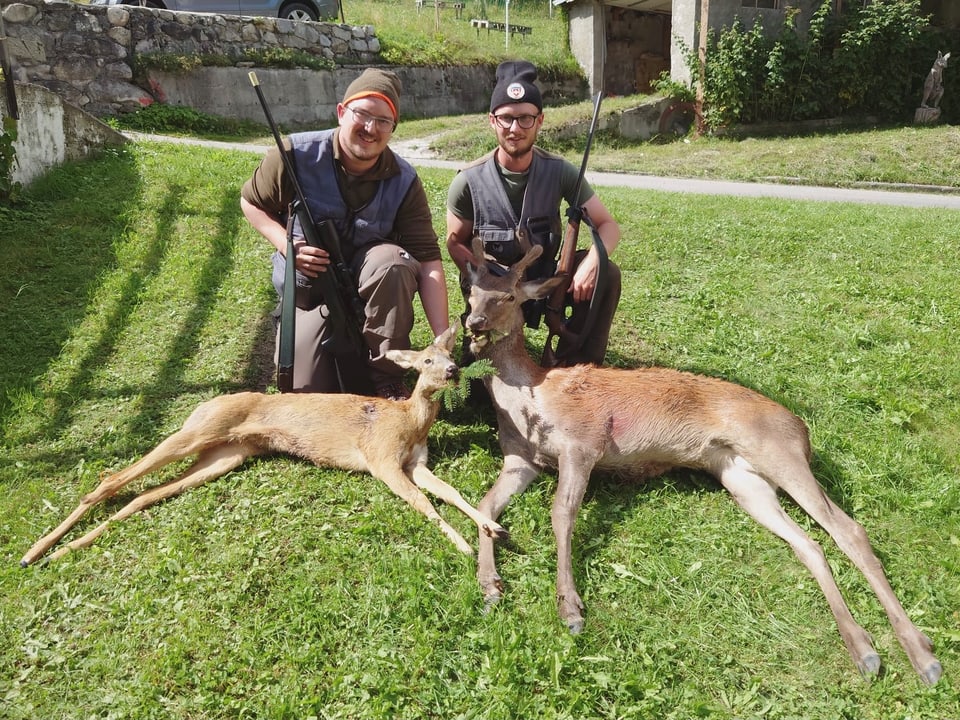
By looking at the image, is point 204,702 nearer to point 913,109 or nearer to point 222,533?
point 222,533

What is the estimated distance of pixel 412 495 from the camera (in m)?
3.76

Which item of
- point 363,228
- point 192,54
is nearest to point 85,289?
point 363,228

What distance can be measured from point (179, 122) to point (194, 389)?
10974 millimetres

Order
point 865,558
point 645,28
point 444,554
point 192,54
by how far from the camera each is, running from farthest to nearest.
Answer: point 645,28, point 192,54, point 444,554, point 865,558

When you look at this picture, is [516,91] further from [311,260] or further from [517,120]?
[311,260]

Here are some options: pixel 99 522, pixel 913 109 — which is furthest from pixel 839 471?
pixel 913 109

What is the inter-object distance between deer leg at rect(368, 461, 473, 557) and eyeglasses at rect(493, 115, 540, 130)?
2.20 metres

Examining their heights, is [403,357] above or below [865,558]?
above

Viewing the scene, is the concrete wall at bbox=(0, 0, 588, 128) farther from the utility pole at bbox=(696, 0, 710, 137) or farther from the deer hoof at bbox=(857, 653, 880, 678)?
the deer hoof at bbox=(857, 653, 880, 678)

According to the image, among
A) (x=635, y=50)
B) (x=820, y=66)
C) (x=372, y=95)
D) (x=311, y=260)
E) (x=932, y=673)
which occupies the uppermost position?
(x=635, y=50)

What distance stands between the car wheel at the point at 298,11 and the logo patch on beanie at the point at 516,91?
15.0 meters

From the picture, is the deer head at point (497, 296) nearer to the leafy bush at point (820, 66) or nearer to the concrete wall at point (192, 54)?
the concrete wall at point (192, 54)

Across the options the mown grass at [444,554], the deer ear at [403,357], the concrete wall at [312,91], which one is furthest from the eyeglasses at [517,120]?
the concrete wall at [312,91]

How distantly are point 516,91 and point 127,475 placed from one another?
3.10 meters
